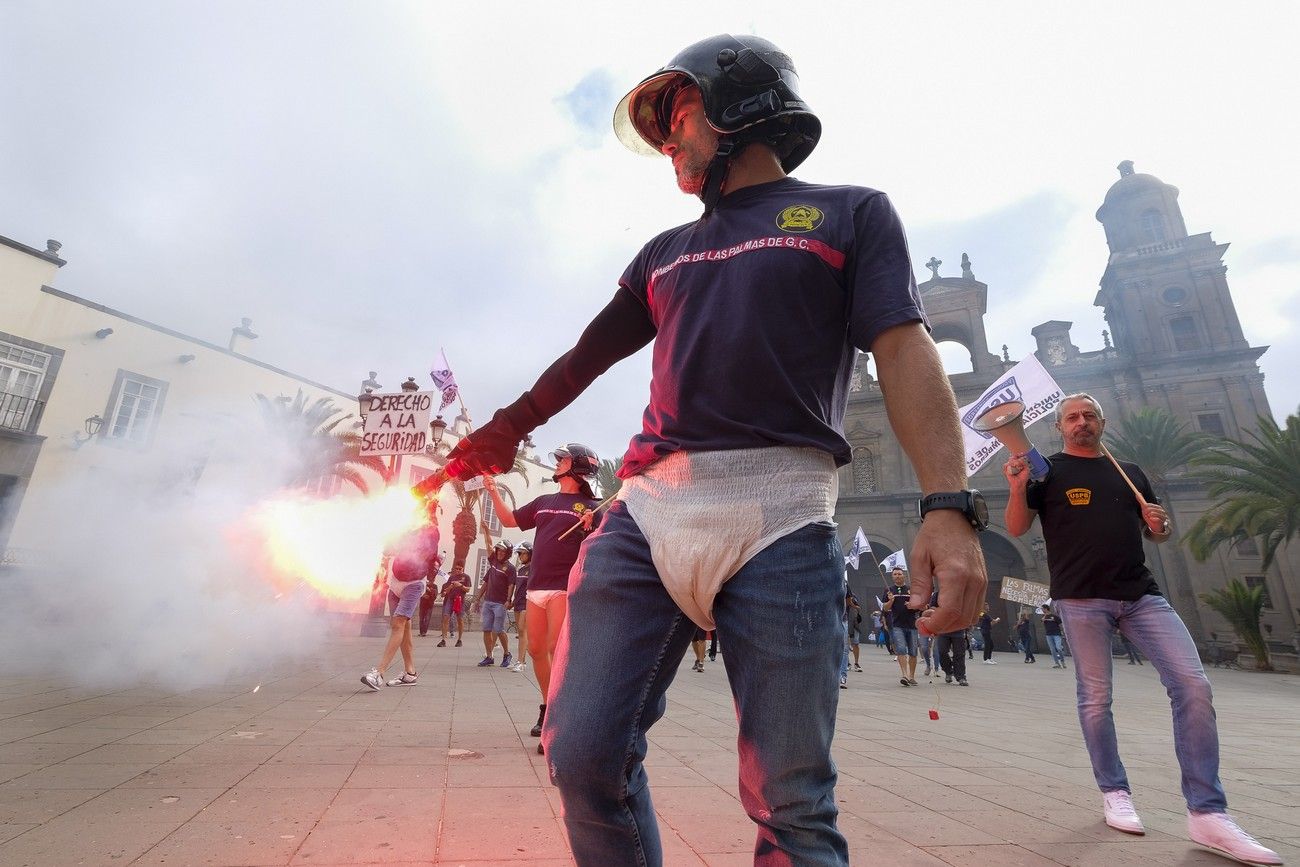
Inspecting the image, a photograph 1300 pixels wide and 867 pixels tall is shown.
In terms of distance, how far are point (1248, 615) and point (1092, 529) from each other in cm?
2507

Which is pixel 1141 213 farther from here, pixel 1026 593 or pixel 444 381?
pixel 444 381

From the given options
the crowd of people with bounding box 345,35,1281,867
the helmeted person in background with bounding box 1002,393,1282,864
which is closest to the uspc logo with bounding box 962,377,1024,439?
the helmeted person in background with bounding box 1002,393,1282,864

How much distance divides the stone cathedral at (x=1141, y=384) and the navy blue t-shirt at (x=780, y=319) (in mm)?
30004

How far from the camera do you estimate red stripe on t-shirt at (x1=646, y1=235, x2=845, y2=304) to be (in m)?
1.46

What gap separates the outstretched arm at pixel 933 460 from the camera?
116cm

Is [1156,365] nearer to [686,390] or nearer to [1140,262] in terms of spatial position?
[1140,262]

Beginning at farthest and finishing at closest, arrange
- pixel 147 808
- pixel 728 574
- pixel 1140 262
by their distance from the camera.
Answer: pixel 1140 262
pixel 147 808
pixel 728 574

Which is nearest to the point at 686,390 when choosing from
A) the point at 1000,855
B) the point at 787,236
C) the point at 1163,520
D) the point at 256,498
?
the point at 787,236

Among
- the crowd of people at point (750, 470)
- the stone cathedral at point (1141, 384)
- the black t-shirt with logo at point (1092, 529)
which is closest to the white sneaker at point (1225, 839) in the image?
the black t-shirt with logo at point (1092, 529)

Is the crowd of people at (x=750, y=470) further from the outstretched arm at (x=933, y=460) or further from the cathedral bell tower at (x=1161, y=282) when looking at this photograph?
the cathedral bell tower at (x=1161, y=282)

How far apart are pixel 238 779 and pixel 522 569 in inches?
319

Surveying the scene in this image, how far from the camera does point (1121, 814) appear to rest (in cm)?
307

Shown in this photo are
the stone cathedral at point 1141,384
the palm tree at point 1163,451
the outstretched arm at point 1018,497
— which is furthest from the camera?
the stone cathedral at point 1141,384

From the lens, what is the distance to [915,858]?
256 cm
